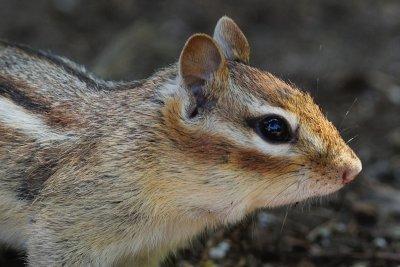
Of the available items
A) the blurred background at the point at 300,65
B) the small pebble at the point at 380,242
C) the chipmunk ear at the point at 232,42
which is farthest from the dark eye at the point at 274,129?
the small pebble at the point at 380,242

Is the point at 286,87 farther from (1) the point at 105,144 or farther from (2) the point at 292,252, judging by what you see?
(2) the point at 292,252

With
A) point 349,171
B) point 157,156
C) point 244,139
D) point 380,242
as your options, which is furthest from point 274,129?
point 380,242

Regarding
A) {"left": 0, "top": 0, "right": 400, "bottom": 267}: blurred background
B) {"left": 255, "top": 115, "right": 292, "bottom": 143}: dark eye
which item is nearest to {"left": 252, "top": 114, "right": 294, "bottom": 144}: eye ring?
{"left": 255, "top": 115, "right": 292, "bottom": 143}: dark eye

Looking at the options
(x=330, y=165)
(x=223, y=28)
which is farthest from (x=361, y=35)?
(x=330, y=165)

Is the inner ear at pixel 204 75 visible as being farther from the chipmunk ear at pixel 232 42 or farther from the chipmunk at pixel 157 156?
the chipmunk ear at pixel 232 42

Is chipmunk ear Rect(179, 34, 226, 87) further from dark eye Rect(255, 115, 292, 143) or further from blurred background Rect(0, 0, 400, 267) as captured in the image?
blurred background Rect(0, 0, 400, 267)

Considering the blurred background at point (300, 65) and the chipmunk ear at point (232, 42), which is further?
the blurred background at point (300, 65)

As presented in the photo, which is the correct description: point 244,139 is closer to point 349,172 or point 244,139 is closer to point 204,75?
point 204,75

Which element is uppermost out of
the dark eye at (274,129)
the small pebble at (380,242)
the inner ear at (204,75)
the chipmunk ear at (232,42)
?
the chipmunk ear at (232,42)

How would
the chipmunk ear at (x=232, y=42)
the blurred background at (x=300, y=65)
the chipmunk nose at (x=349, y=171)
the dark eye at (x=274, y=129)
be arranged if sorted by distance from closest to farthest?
the dark eye at (x=274, y=129) < the chipmunk nose at (x=349, y=171) < the chipmunk ear at (x=232, y=42) < the blurred background at (x=300, y=65)
